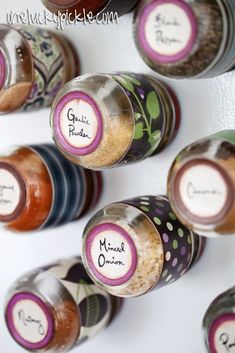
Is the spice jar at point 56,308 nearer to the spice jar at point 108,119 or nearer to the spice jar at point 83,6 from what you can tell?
the spice jar at point 108,119

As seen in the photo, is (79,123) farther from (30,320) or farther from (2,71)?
(30,320)

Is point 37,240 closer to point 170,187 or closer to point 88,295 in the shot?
point 88,295

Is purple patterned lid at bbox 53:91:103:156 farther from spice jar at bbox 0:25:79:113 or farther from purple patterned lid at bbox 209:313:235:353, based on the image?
purple patterned lid at bbox 209:313:235:353

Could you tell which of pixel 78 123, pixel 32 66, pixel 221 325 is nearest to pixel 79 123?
pixel 78 123

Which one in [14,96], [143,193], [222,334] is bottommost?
[222,334]

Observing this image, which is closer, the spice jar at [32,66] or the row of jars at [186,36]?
the row of jars at [186,36]

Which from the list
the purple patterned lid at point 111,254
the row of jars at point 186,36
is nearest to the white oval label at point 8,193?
the purple patterned lid at point 111,254

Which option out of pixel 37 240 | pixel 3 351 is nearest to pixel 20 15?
pixel 37 240
